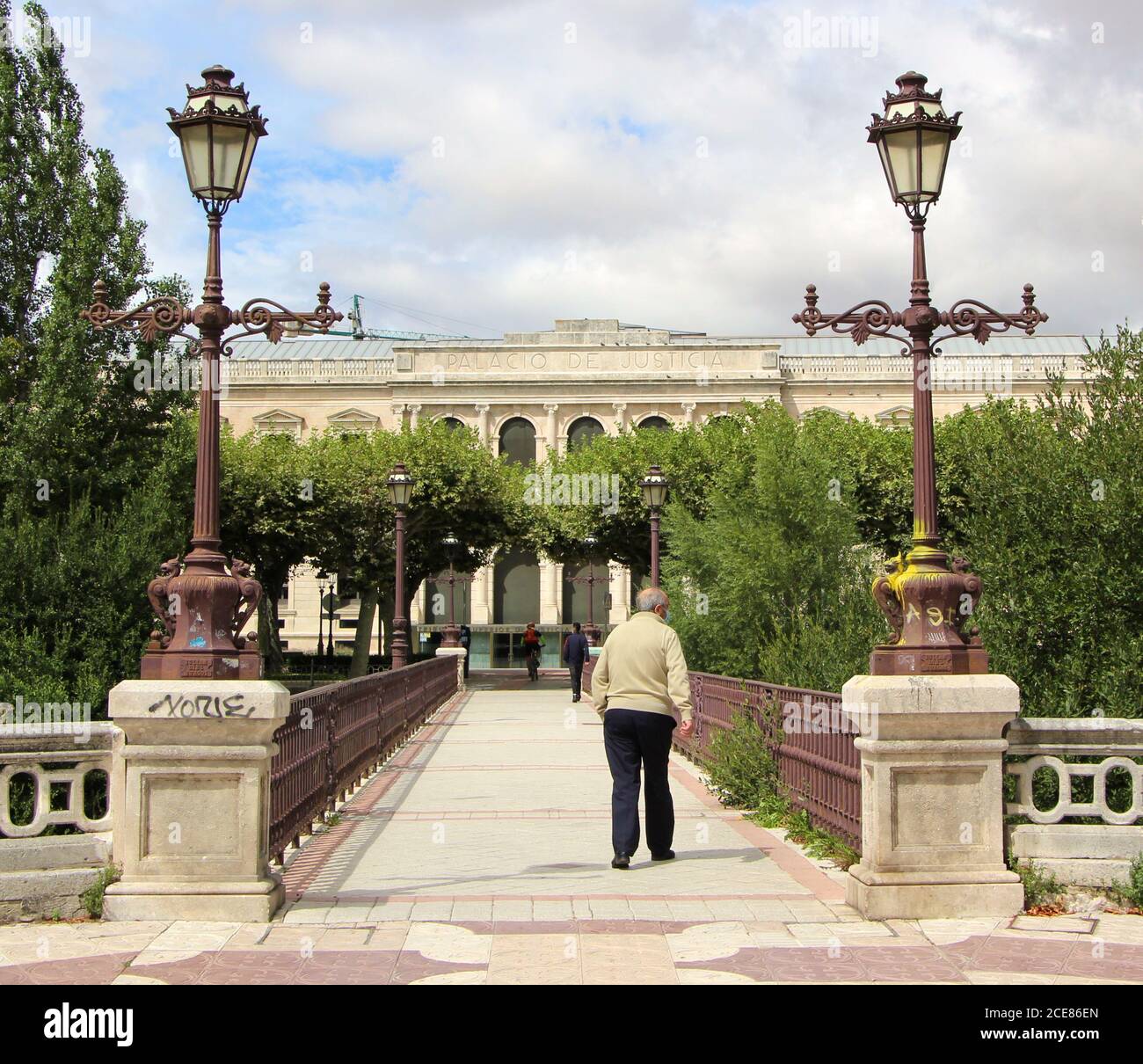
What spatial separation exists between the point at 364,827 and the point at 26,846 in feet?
13.2

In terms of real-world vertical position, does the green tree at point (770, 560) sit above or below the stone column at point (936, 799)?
above

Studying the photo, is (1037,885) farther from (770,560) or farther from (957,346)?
(957,346)

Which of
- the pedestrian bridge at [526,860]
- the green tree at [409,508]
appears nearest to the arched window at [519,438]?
the green tree at [409,508]

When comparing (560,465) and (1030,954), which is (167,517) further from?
(560,465)

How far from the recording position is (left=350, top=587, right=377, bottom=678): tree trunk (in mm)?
40594

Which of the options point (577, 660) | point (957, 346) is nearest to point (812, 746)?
point (577, 660)

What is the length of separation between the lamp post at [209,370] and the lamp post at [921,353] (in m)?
3.52

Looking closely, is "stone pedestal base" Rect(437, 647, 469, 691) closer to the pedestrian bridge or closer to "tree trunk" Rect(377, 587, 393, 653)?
"tree trunk" Rect(377, 587, 393, 653)

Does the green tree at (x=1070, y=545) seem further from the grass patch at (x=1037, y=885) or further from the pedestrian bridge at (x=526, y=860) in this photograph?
the pedestrian bridge at (x=526, y=860)

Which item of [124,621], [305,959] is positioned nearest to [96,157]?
[124,621]

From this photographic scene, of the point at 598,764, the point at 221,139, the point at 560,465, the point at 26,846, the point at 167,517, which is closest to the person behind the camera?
the point at 26,846

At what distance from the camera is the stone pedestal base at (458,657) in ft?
124

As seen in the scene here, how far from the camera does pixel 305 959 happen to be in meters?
6.14

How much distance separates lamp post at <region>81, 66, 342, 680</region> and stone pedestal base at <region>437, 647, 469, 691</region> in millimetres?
29508
